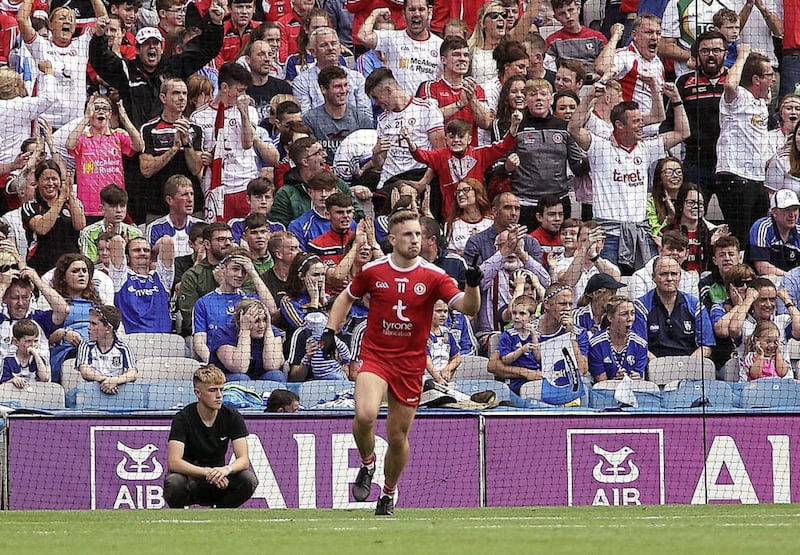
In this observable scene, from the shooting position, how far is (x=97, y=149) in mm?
13727

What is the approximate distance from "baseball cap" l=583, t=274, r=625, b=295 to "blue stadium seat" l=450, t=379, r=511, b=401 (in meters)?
1.60

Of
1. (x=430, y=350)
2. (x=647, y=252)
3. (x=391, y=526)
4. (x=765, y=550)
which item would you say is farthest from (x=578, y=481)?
(x=765, y=550)

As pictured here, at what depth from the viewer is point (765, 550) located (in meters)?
5.77

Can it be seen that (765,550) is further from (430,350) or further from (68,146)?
(68,146)

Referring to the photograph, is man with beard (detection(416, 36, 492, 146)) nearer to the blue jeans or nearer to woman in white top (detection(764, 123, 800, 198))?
woman in white top (detection(764, 123, 800, 198))

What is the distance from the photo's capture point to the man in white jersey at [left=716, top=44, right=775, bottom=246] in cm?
1427

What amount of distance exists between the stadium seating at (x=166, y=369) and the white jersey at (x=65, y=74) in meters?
3.12

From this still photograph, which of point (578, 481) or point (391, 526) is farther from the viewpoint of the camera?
point (578, 481)

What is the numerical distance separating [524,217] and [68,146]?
16.0ft

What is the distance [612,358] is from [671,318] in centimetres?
90

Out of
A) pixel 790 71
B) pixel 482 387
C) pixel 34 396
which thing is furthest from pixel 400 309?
pixel 790 71

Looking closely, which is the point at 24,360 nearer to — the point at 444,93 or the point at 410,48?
the point at 444,93

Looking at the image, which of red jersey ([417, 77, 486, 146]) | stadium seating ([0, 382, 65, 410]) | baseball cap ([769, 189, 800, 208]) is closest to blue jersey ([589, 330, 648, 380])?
baseball cap ([769, 189, 800, 208])

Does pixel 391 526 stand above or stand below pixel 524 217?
below
